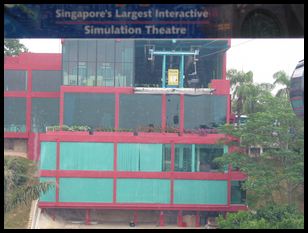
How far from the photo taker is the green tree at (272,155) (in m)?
13.0

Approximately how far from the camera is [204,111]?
15.1 meters

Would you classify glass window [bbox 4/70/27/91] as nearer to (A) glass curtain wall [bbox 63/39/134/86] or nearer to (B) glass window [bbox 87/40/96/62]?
(A) glass curtain wall [bbox 63/39/134/86]

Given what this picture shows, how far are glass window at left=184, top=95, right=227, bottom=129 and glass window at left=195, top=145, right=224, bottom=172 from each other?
0.63m

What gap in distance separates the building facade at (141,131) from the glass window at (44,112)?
777 mm

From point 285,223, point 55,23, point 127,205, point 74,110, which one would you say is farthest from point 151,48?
point 55,23

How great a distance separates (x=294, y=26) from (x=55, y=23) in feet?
3.91

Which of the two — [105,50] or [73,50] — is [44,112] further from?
[105,50]

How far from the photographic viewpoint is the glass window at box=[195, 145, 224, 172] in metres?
14.6

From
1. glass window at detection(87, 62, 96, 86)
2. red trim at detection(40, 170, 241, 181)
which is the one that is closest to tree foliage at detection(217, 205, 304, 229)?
red trim at detection(40, 170, 241, 181)

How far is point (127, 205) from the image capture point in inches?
574

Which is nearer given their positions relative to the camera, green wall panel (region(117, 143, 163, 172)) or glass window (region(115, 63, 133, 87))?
green wall panel (region(117, 143, 163, 172))

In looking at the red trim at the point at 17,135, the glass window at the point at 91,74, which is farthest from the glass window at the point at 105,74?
the red trim at the point at 17,135

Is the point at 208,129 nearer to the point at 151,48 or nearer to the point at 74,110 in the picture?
the point at 151,48

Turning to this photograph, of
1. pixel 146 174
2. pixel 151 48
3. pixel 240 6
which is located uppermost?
pixel 151 48
